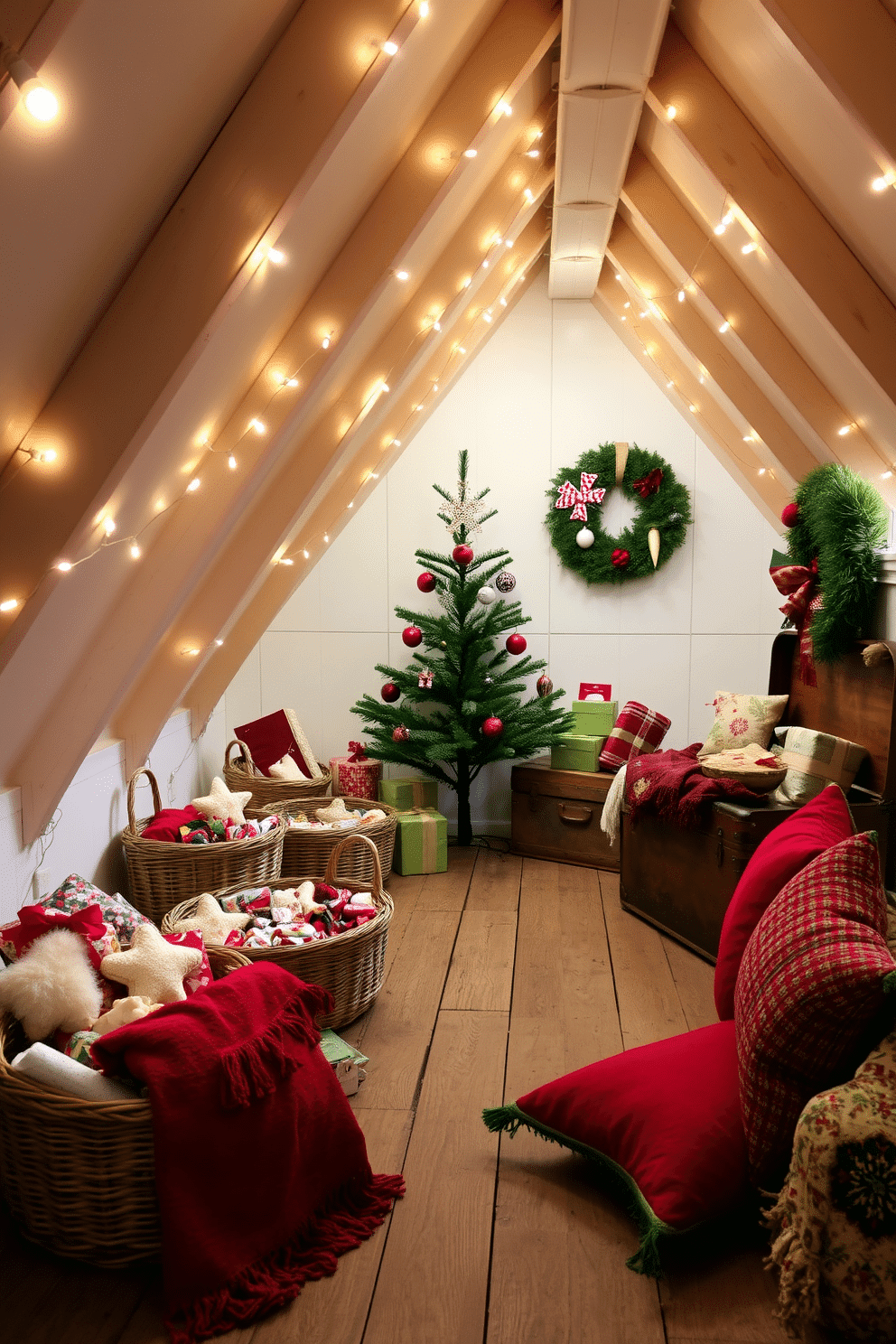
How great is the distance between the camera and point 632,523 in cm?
461

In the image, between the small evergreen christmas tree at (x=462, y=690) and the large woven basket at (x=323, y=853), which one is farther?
the small evergreen christmas tree at (x=462, y=690)

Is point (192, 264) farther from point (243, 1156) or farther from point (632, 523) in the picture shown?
point (632, 523)

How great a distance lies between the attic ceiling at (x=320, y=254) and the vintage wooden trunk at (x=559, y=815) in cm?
137

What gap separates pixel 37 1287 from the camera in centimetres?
160

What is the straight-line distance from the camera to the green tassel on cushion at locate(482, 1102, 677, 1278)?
1.62 meters

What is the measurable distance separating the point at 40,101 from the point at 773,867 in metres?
1.81

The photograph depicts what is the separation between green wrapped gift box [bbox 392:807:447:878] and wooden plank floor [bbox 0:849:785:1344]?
3.01 feet

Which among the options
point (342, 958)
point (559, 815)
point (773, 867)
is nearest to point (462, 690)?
point (559, 815)

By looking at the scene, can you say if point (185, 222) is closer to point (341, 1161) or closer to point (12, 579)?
point (12, 579)

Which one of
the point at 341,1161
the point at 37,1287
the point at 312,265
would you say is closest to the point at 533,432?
the point at 312,265

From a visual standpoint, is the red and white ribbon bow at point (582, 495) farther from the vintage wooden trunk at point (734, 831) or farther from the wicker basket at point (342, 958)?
the wicker basket at point (342, 958)

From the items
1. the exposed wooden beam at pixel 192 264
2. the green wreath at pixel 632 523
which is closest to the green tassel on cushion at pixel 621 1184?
the exposed wooden beam at pixel 192 264

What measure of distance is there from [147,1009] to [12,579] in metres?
0.87

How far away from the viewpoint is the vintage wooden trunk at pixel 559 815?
415cm
